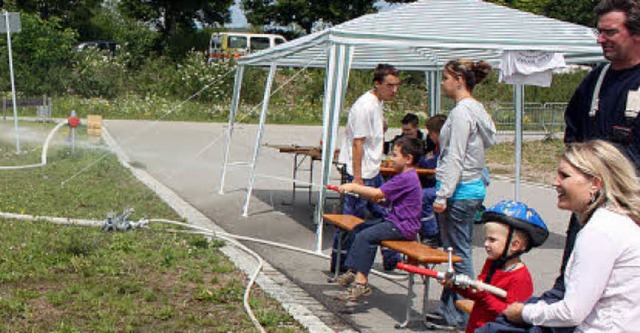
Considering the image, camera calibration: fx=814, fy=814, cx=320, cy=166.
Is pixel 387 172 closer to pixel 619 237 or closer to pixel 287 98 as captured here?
pixel 619 237

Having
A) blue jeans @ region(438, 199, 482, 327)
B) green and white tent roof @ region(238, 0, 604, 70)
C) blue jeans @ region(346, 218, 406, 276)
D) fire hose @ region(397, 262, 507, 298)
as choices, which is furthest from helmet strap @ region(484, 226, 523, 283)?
green and white tent roof @ region(238, 0, 604, 70)

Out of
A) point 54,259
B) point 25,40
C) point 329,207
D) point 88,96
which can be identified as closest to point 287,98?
point 88,96

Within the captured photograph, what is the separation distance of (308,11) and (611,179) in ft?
155

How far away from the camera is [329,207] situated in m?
12.0

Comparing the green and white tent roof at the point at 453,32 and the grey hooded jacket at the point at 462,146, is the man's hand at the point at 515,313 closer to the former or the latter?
the grey hooded jacket at the point at 462,146

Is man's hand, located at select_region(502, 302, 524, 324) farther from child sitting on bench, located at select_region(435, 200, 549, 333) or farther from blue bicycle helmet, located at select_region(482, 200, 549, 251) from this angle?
blue bicycle helmet, located at select_region(482, 200, 549, 251)

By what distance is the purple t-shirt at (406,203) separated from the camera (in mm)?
6203

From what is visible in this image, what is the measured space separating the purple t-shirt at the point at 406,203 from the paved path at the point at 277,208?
0.70 metres

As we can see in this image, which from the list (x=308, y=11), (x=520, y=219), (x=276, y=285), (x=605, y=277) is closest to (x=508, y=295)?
(x=520, y=219)

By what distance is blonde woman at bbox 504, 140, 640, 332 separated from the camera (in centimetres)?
288

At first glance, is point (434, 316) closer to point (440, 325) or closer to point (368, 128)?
point (440, 325)

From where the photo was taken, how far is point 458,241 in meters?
5.93

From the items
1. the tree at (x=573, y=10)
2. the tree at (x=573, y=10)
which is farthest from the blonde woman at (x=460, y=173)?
the tree at (x=573, y=10)

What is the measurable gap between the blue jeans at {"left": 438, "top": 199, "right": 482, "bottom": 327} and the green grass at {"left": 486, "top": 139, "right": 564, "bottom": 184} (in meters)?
10.7
